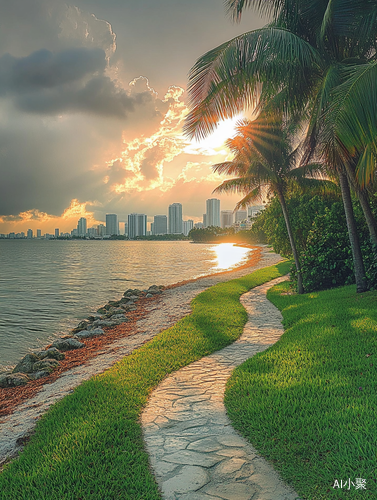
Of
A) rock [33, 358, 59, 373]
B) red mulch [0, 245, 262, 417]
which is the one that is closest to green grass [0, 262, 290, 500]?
red mulch [0, 245, 262, 417]

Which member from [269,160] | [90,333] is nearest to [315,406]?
[90,333]

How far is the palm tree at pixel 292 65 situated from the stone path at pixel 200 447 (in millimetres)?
5525

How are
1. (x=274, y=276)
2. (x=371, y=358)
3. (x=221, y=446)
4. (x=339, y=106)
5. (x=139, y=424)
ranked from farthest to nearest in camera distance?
1. (x=274, y=276)
2. (x=339, y=106)
3. (x=371, y=358)
4. (x=139, y=424)
5. (x=221, y=446)

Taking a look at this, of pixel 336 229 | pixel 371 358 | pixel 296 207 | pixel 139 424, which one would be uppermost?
pixel 296 207

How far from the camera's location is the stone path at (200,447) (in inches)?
129

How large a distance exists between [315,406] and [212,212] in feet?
633

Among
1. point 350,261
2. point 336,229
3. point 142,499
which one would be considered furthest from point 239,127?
point 142,499

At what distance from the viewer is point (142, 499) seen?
3.22 meters

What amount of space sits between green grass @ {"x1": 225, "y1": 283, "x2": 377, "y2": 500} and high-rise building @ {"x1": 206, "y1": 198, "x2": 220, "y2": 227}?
17814 centimetres

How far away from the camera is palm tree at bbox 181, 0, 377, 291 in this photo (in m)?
8.44

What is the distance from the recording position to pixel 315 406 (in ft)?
14.7

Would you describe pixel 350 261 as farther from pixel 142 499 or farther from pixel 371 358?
pixel 142 499

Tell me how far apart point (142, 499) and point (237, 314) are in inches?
369

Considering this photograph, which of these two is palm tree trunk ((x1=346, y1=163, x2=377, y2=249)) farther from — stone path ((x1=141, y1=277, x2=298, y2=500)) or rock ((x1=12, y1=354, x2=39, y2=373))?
rock ((x1=12, y1=354, x2=39, y2=373))
